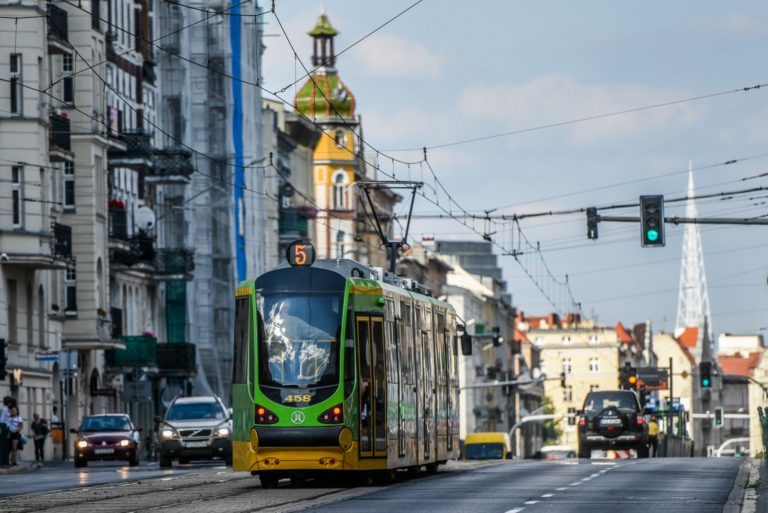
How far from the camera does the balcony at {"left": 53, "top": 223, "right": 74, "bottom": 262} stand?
2753 inches

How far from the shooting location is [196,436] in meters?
51.8

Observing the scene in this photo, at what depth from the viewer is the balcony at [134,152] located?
81750 millimetres

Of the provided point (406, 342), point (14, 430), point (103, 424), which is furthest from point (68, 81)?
point (406, 342)

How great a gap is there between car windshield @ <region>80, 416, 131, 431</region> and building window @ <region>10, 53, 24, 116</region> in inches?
485

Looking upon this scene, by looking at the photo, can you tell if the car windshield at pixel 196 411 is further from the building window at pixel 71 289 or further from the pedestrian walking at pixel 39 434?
the building window at pixel 71 289

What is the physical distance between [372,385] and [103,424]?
85.0 ft

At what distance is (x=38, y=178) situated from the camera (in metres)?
67.7

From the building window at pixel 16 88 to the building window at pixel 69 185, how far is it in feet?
31.7

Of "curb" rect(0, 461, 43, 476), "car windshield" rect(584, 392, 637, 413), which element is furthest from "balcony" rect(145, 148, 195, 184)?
"curb" rect(0, 461, 43, 476)

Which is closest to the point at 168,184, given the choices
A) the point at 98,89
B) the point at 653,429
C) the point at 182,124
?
the point at 182,124

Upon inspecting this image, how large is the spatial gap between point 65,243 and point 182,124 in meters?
23.0

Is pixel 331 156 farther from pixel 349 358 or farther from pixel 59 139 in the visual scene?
pixel 349 358

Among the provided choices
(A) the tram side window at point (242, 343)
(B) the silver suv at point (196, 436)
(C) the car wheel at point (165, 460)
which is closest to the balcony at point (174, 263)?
(B) the silver suv at point (196, 436)

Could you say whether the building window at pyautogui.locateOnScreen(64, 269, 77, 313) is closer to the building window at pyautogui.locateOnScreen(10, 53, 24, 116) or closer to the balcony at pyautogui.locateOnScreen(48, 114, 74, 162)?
the balcony at pyautogui.locateOnScreen(48, 114, 74, 162)
